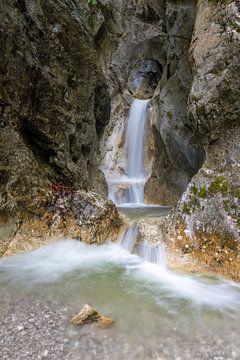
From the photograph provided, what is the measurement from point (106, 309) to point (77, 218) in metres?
4.02

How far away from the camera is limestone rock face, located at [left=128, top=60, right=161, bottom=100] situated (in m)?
27.2

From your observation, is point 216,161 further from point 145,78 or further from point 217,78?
point 145,78

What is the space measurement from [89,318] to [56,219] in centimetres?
455

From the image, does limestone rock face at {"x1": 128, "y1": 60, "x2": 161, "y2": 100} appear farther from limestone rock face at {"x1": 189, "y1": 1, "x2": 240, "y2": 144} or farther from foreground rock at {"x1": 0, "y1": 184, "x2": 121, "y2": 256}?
foreground rock at {"x1": 0, "y1": 184, "x2": 121, "y2": 256}

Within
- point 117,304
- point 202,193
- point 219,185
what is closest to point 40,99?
point 202,193

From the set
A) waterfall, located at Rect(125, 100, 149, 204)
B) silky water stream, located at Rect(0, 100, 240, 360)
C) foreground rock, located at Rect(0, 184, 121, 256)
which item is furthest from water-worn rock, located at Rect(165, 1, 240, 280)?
waterfall, located at Rect(125, 100, 149, 204)

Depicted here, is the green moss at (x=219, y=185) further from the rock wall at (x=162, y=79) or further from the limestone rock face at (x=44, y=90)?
the rock wall at (x=162, y=79)

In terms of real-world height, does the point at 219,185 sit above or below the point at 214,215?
above

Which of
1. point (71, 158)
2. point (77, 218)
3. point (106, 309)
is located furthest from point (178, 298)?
point (71, 158)

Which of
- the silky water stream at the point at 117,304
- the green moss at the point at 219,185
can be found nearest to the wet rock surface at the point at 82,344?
the silky water stream at the point at 117,304

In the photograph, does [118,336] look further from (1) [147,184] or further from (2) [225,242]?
(1) [147,184]

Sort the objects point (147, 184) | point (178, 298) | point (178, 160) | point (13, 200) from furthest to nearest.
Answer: point (147, 184) < point (178, 160) < point (13, 200) < point (178, 298)

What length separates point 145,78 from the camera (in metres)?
28.3

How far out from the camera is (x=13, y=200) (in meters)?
8.61
